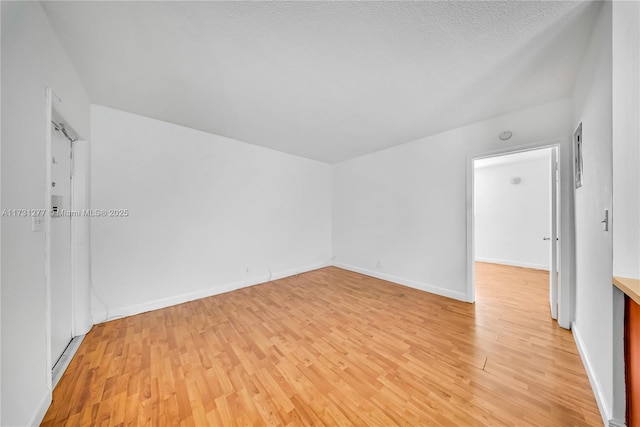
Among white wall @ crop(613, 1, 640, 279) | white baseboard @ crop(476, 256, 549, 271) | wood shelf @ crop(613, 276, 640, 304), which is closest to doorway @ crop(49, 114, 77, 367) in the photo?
wood shelf @ crop(613, 276, 640, 304)

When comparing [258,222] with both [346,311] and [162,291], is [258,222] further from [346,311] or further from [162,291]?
[346,311]

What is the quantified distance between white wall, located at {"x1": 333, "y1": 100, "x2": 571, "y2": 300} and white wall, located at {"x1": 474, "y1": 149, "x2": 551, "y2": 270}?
2775mm

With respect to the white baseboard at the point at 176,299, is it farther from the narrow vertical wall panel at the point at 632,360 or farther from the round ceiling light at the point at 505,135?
the round ceiling light at the point at 505,135

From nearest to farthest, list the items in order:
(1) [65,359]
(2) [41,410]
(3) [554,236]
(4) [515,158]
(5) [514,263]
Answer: (2) [41,410] < (1) [65,359] < (3) [554,236] < (4) [515,158] < (5) [514,263]

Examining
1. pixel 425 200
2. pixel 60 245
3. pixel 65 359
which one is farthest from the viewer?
pixel 425 200

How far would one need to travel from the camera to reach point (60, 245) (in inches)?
76.9

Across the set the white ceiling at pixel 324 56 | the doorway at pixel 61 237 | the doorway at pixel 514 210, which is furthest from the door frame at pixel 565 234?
the doorway at pixel 61 237

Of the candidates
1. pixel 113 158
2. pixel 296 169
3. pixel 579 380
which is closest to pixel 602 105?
pixel 579 380

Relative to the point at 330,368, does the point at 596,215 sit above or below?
above

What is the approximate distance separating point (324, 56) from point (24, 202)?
2151 millimetres

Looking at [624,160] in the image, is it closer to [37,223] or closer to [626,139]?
[626,139]

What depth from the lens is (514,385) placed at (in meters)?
1.53

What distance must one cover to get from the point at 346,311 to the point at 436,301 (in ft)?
4.43

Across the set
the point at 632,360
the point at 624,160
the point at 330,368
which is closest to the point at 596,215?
the point at 624,160
